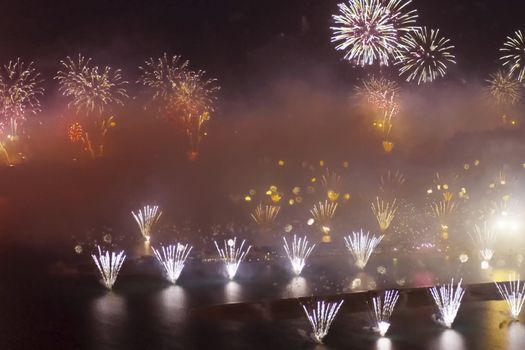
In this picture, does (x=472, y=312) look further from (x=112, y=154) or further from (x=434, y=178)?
(x=112, y=154)

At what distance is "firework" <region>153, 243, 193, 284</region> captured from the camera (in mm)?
26672

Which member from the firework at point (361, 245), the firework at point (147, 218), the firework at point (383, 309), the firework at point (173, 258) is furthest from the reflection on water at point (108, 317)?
the firework at point (361, 245)

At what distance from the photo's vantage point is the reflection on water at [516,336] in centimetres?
1978

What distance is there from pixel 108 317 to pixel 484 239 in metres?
21.9

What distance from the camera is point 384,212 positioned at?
39.4 meters

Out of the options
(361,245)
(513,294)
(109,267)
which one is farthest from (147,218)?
(513,294)

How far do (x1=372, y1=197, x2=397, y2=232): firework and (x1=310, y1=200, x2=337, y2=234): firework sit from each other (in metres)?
2.80

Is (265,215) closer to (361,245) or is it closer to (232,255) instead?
(361,245)

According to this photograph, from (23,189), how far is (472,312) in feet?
99.5

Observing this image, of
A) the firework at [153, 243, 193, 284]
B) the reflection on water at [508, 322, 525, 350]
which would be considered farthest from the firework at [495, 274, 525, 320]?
the firework at [153, 243, 193, 284]

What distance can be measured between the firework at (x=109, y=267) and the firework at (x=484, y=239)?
17.9 m

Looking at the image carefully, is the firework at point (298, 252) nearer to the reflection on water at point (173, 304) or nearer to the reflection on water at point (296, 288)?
the reflection on water at point (296, 288)

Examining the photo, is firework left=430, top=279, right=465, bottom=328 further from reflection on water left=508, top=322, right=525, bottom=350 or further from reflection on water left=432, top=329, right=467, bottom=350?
reflection on water left=508, top=322, right=525, bottom=350

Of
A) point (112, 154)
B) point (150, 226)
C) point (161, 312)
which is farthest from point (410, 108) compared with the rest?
point (161, 312)
